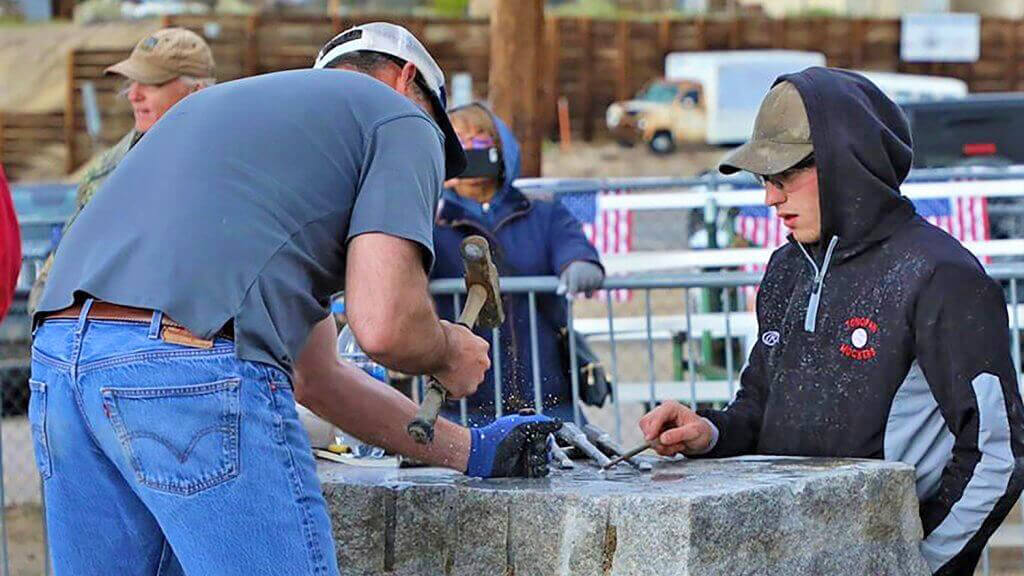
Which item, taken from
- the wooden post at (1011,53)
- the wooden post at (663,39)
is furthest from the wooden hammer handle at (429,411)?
the wooden post at (1011,53)

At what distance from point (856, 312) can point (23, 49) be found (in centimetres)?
3217

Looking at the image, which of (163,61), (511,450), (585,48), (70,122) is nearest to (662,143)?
(585,48)

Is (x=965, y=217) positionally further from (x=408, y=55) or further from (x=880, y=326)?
(x=408, y=55)

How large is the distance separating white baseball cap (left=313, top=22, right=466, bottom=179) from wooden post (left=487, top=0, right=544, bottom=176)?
526 centimetres

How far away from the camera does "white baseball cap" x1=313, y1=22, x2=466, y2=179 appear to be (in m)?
3.18

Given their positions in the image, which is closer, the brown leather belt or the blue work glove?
the brown leather belt

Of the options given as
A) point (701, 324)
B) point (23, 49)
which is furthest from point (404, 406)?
point (23, 49)

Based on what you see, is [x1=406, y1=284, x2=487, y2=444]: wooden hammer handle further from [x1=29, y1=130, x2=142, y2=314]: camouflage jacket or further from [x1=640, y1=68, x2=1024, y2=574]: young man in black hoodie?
[x1=29, y1=130, x2=142, y2=314]: camouflage jacket

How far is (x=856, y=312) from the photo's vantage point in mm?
3373

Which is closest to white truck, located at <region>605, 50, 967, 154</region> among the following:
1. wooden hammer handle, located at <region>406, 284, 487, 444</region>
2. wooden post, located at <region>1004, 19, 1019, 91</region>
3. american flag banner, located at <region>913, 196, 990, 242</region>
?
wooden post, located at <region>1004, 19, 1019, 91</region>

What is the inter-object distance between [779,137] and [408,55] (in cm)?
81

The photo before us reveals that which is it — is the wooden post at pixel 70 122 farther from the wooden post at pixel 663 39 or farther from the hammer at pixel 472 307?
the hammer at pixel 472 307

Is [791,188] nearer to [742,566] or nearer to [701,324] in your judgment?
[742,566]

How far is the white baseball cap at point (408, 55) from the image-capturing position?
3178 millimetres
